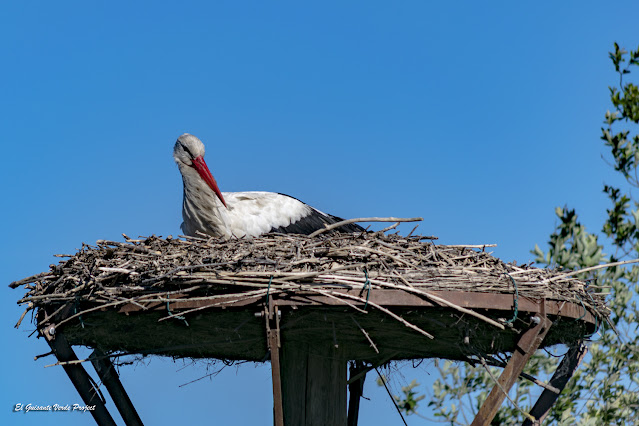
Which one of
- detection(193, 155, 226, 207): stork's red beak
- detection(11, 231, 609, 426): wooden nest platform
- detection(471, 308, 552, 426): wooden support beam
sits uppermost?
detection(193, 155, 226, 207): stork's red beak

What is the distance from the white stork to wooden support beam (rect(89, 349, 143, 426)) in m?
1.31

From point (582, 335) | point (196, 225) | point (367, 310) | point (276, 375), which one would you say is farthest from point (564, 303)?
point (196, 225)

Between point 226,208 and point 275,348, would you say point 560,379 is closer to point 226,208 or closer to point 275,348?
point 275,348

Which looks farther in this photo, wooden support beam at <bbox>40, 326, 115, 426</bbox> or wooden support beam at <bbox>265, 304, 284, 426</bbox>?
wooden support beam at <bbox>40, 326, 115, 426</bbox>

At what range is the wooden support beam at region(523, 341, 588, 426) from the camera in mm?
5464

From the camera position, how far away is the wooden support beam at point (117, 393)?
5707mm

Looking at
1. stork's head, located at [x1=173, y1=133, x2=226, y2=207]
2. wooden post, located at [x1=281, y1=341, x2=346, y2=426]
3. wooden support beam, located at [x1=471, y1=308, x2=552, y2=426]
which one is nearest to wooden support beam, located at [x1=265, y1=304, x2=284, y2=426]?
wooden post, located at [x1=281, y1=341, x2=346, y2=426]

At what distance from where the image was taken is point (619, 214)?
8.88 meters

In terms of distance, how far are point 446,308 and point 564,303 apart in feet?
2.39

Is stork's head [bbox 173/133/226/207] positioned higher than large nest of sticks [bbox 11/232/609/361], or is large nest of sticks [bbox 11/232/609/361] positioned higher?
stork's head [bbox 173/133/226/207]

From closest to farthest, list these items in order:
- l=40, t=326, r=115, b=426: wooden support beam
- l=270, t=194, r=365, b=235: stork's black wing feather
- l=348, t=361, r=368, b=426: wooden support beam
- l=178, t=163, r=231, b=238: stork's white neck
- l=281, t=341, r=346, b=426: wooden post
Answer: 1. l=40, t=326, r=115, b=426: wooden support beam
2. l=281, t=341, r=346, b=426: wooden post
3. l=348, t=361, r=368, b=426: wooden support beam
4. l=178, t=163, r=231, b=238: stork's white neck
5. l=270, t=194, r=365, b=235: stork's black wing feather

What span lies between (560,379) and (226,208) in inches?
104

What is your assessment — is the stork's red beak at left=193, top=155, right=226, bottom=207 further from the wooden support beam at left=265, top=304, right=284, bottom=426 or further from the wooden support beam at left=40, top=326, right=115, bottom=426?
the wooden support beam at left=265, top=304, right=284, bottom=426

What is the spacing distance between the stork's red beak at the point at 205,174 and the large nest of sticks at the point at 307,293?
1.18 metres
